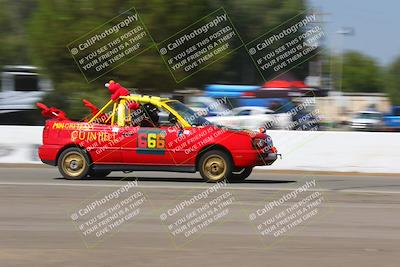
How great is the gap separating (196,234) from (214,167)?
6.11 metres

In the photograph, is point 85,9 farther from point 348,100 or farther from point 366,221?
point 348,100

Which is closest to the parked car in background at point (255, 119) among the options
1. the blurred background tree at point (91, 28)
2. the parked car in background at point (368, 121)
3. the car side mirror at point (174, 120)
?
the blurred background tree at point (91, 28)

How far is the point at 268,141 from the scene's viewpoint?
14.9 metres

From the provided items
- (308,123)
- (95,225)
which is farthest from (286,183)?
(308,123)

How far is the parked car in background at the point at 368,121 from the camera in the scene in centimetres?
4088

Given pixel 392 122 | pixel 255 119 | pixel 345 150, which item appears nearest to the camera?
pixel 345 150

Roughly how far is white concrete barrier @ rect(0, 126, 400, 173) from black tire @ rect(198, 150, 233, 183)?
14.7ft

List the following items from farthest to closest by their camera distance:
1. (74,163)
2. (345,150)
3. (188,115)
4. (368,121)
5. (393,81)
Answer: (393,81) → (368,121) → (345,150) → (74,163) → (188,115)

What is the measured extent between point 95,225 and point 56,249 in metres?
1.40

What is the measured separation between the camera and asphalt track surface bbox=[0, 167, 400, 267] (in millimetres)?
7125

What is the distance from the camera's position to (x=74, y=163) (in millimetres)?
14766

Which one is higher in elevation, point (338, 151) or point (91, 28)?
point (91, 28)

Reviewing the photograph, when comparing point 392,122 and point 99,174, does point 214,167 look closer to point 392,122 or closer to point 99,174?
point 99,174

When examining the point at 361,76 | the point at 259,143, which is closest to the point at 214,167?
the point at 259,143
